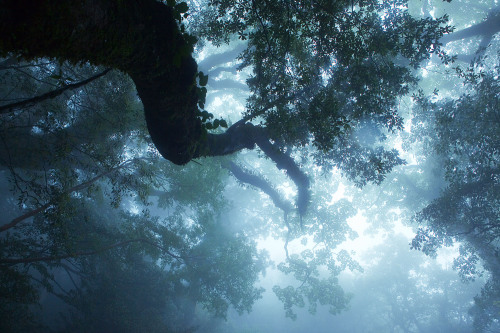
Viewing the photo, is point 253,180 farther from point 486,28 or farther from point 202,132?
point 486,28

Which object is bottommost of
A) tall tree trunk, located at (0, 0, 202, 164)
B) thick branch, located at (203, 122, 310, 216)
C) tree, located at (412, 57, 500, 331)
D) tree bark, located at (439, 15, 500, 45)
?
tall tree trunk, located at (0, 0, 202, 164)

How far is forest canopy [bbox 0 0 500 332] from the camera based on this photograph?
2.59 m

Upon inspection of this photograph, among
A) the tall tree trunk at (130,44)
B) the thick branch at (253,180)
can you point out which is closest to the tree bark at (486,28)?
the thick branch at (253,180)

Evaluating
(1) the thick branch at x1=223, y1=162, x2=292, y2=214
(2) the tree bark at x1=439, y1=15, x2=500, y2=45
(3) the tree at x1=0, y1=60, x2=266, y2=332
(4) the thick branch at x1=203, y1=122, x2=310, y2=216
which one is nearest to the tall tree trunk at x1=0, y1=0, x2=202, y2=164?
(4) the thick branch at x1=203, y1=122, x2=310, y2=216

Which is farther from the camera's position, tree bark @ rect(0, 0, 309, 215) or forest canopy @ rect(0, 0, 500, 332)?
forest canopy @ rect(0, 0, 500, 332)

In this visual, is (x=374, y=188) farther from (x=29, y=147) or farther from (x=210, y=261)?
(x=29, y=147)

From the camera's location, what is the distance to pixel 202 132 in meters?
3.80

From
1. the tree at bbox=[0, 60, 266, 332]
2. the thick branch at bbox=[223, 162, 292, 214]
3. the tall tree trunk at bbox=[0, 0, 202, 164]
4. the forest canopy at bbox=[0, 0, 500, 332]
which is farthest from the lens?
the thick branch at bbox=[223, 162, 292, 214]

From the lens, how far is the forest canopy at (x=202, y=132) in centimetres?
259

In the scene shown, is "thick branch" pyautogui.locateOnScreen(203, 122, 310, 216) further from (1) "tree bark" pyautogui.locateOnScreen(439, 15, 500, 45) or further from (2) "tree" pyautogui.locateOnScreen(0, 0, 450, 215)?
(1) "tree bark" pyautogui.locateOnScreen(439, 15, 500, 45)

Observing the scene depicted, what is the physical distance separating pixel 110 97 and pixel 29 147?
3.83 meters

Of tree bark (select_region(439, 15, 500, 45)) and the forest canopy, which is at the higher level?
tree bark (select_region(439, 15, 500, 45))

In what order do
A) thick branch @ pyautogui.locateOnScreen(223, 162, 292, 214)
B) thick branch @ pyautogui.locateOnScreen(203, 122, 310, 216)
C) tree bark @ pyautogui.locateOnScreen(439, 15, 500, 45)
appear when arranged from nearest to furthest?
thick branch @ pyautogui.locateOnScreen(203, 122, 310, 216) → thick branch @ pyautogui.locateOnScreen(223, 162, 292, 214) → tree bark @ pyautogui.locateOnScreen(439, 15, 500, 45)

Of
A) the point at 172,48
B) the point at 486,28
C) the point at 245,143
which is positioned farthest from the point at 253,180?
the point at 486,28
